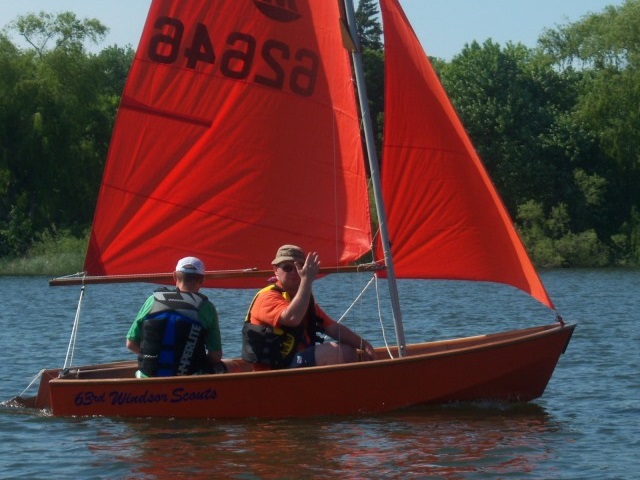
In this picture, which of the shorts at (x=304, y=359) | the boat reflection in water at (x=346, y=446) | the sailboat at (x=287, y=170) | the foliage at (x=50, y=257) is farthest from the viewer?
the foliage at (x=50, y=257)

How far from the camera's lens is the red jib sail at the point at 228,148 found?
10.3 metres

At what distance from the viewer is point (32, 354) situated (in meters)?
15.2

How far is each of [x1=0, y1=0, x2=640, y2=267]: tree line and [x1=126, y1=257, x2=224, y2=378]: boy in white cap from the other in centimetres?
2926

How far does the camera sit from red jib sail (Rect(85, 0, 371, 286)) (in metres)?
10.3

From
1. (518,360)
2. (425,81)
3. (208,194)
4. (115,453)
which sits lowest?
A: (115,453)

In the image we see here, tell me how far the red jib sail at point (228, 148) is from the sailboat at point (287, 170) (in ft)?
0.04

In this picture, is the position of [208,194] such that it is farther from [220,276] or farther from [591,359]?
[591,359]

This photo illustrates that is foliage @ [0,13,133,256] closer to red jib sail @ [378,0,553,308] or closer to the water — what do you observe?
the water

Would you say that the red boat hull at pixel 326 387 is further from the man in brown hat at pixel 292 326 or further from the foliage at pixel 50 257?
the foliage at pixel 50 257

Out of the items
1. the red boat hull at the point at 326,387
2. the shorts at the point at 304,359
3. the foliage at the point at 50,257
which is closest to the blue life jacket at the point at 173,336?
the red boat hull at the point at 326,387

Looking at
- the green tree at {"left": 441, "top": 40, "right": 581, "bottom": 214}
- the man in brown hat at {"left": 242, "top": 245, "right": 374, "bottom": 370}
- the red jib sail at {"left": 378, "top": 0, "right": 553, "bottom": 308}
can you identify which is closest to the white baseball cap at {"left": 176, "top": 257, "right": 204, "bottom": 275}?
the man in brown hat at {"left": 242, "top": 245, "right": 374, "bottom": 370}

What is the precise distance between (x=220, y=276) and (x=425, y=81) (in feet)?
7.13

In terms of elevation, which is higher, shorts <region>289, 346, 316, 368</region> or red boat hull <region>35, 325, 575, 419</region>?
shorts <region>289, 346, 316, 368</region>

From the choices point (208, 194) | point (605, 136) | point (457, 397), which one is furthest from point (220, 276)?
point (605, 136)
